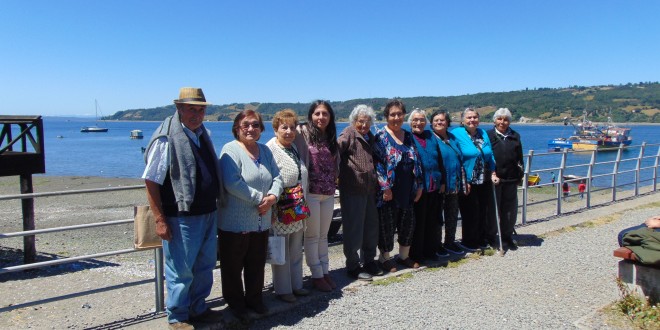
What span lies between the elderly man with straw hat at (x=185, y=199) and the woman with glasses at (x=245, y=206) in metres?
0.15

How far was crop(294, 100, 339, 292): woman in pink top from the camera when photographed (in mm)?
4504

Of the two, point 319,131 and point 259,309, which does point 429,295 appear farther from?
point 319,131

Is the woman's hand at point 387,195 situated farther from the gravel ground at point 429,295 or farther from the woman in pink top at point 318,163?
the gravel ground at point 429,295

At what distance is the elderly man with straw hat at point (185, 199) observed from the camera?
11.2 feet

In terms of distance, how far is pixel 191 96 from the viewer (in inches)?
140

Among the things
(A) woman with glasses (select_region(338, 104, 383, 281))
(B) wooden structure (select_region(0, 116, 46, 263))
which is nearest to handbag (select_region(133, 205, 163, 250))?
(A) woman with glasses (select_region(338, 104, 383, 281))

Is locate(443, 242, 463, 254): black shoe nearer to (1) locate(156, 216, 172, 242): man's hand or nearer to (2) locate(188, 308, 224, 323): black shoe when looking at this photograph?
(2) locate(188, 308, 224, 323): black shoe

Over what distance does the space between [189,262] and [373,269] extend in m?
2.27

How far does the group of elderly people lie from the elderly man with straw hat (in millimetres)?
44

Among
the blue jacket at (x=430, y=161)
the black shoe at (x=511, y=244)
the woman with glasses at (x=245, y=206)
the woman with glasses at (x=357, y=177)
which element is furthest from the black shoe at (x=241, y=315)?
the black shoe at (x=511, y=244)

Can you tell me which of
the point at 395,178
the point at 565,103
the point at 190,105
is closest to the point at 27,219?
the point at 190,105

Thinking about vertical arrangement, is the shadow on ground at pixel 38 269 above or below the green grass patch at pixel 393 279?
below

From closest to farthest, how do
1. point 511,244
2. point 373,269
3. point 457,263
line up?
point 373,269
point 457,263
point 511,244

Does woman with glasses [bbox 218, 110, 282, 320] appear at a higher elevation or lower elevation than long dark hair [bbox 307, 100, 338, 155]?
lower
